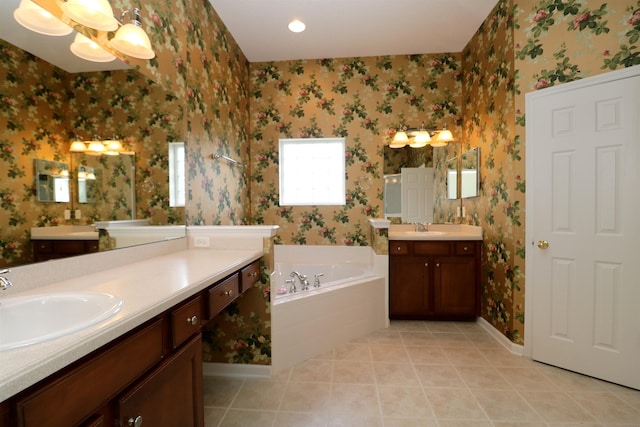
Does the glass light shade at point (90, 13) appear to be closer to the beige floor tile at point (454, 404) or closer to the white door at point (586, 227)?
the beige floor tile at point (454, 404)

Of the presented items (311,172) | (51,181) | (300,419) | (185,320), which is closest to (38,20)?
(51,181)

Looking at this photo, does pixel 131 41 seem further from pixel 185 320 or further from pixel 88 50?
pixel 185 320

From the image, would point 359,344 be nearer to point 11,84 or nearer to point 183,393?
point 183,393

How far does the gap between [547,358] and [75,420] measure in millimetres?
2715

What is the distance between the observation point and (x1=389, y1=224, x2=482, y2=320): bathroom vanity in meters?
2.89

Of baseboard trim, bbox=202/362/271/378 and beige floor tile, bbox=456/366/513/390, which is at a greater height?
baseboard trim, bbox=202/362/271/378

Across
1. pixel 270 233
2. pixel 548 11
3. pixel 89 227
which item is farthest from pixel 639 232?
pixel 89 227

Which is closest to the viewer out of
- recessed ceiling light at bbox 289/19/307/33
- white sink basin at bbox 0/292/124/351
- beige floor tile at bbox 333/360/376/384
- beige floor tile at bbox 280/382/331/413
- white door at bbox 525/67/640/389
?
white sink basin at bbox 0/292/124/351

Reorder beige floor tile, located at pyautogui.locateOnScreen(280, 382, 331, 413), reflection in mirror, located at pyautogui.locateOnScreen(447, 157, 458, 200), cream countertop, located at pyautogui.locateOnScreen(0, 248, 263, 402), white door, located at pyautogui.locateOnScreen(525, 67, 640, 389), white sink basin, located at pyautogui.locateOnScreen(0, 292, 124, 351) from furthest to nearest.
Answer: reflection in mirror, located at pyautogui.locateOnScreen(447, 157, 458, 200) < white door, located at pyautogui.locateOnScreen(525, 67, 640, 389) < beige floor tile, located at pyautogui.locateOnScreen(280, 382, 331, 413) < white sink basin, located at pyautogui.locateOnScreen(0, 292, 124, 351) < cream countertop, located at pyautogui.locateOnScreen(0, 248, 263, 402)

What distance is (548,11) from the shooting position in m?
2.12

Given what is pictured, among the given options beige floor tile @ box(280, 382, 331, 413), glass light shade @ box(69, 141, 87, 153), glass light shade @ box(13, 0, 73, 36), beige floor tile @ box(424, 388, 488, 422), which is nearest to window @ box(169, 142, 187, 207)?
glass light shade @ box(69, 141, 87, 153)

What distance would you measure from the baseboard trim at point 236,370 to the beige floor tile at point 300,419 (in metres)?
0.38

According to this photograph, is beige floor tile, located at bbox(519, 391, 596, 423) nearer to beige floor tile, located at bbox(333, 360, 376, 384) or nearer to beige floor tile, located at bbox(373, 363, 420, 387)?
beige floor tile, located at bbox(373, 363, 420, 387)

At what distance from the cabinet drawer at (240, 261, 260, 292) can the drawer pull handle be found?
772mm
